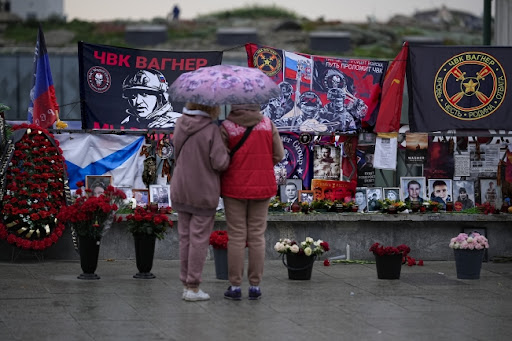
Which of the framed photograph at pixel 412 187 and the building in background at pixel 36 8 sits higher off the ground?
the building in background at pixel 36 8

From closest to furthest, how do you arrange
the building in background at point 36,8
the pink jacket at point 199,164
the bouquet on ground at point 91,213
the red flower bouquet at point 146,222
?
1. the pink jacket at point 199,164
2. the bouquet on ground at point 91,213
3. the red flower bouquet at point 146,222
4. the building in background at point 36,8

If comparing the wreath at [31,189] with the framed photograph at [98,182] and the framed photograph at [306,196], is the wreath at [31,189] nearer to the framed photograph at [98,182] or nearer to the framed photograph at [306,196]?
the framed photograph at [98,182]

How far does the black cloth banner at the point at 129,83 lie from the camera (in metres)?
13.4

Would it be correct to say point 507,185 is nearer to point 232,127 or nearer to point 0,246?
point 232,127

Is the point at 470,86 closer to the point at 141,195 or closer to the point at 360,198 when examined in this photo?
the point at 360,198

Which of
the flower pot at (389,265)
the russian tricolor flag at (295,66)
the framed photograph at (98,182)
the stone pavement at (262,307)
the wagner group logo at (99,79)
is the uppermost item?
the russian tricolor flag at (295,66)

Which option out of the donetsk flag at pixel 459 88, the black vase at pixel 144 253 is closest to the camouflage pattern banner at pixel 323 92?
the donetsk flag at pixel 459 88

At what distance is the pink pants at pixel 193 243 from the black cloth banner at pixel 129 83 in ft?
13.7

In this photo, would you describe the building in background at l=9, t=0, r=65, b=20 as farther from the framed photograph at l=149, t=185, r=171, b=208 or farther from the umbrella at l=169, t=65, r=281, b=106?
the umbrella at l=169, t=65, r=281, b=106

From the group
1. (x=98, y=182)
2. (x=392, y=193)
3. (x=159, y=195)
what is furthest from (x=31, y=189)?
(x=392, y=193)

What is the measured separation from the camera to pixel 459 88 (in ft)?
45.1

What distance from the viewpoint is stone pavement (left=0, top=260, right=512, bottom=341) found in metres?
8.12

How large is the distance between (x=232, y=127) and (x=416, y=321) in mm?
2524

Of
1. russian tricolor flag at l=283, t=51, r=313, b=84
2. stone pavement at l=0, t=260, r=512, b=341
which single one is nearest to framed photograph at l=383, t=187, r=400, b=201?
stone pavement at l=0, t=260, r=512, b=341
